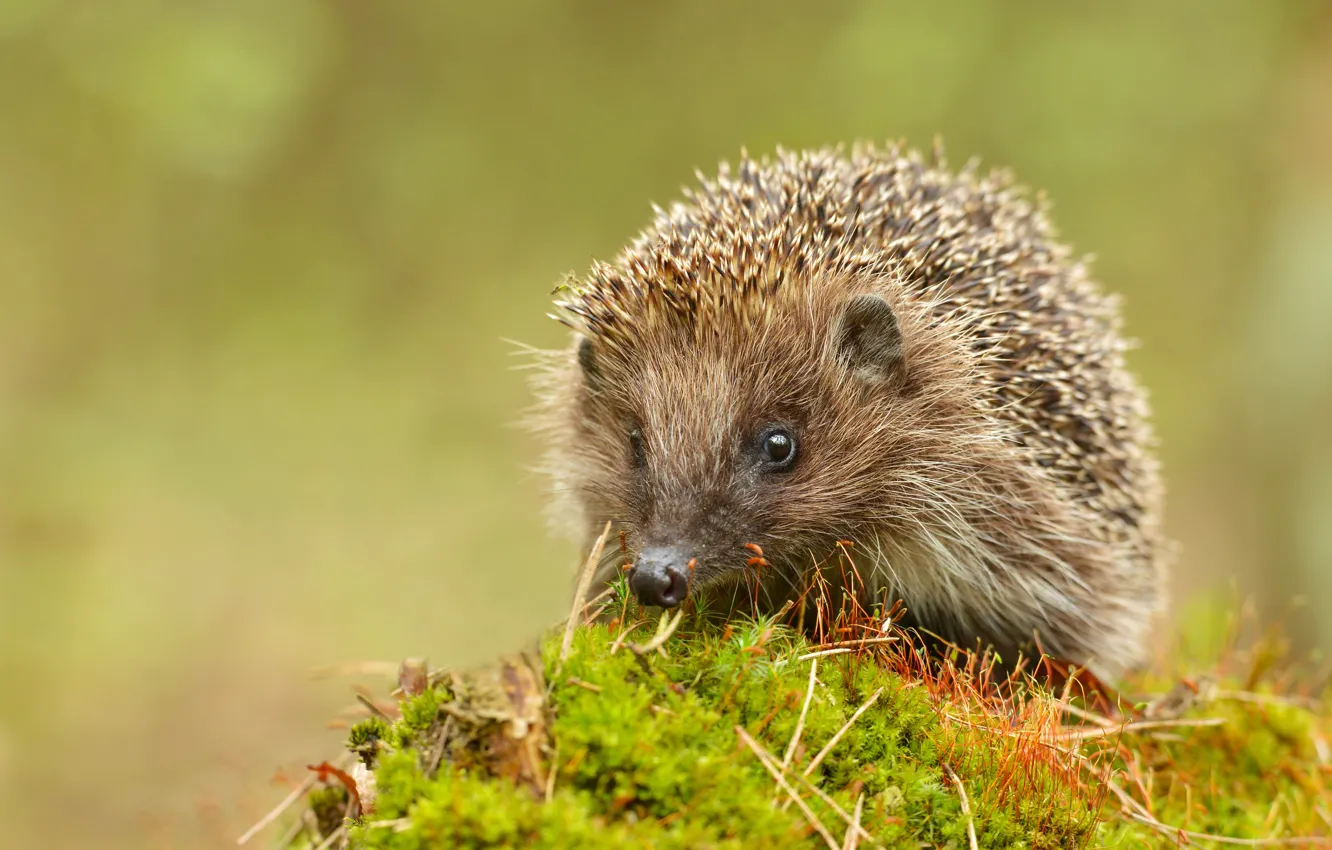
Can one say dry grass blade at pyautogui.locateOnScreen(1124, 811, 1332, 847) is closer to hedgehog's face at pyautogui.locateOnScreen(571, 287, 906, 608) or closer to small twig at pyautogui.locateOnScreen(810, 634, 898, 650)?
small twig at pyautogui.locateOnScreen(810, 634, 898, 650)

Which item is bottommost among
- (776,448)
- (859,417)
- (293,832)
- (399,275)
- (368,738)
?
(293,832)

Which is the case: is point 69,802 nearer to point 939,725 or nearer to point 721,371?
point 721,371

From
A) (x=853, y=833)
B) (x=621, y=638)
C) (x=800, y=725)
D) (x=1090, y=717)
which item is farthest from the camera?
(x=1090, y=717)

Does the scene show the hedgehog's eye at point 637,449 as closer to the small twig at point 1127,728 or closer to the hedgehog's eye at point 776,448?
the hedgehog's eye at point 776,448

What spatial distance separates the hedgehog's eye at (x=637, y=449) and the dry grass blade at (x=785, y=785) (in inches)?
48.1

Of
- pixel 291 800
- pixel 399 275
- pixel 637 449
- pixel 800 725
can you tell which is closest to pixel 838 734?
pixel 800 725

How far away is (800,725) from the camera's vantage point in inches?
82.4

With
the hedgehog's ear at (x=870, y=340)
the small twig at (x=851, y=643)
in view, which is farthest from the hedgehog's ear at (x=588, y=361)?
the small twig at (x=851, y=643)

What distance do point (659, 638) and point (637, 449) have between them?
3.67 feet

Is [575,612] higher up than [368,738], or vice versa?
[575,612]

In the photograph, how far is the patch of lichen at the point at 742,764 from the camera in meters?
1.80

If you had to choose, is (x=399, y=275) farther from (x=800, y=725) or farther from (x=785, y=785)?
(x=785, y=785)

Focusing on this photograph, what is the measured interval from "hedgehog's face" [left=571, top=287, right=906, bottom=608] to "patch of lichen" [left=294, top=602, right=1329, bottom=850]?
520mm

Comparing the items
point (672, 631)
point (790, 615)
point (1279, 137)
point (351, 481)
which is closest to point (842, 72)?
point (1279, 137)
